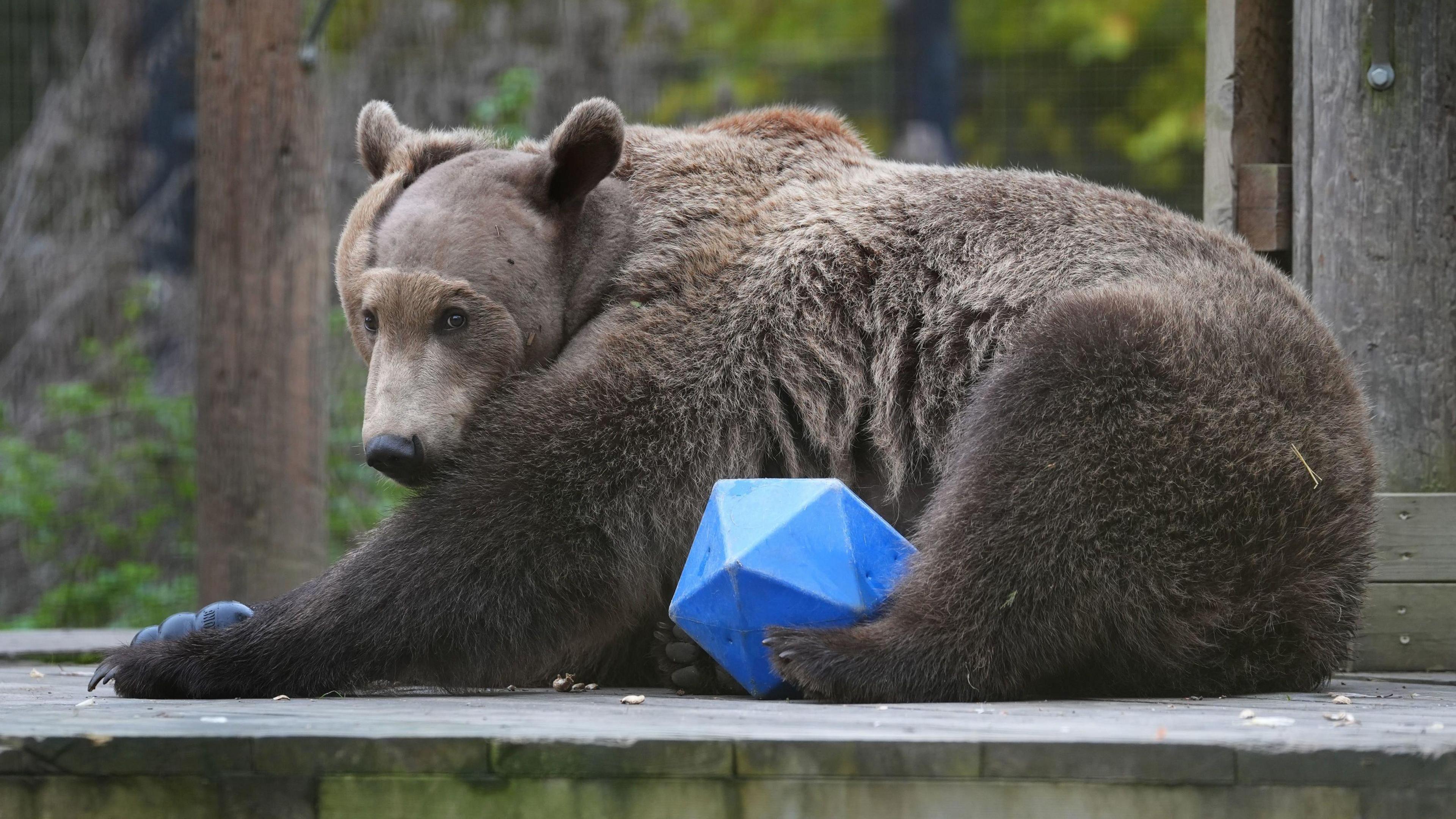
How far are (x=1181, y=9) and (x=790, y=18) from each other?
15.0 feet

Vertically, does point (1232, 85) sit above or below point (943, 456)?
above

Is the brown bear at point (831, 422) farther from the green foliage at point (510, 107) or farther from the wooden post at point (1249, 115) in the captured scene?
the green foliage at point (510, 107)

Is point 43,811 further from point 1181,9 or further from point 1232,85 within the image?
point 1181,9

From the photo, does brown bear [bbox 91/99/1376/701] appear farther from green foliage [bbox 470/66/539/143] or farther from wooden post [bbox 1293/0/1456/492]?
green foliage [bbox 470/66/539/143]

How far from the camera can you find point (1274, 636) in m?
3.78

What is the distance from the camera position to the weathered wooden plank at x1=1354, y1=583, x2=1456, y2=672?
478 centimetres

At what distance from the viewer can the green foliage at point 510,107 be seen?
8492 millimetres

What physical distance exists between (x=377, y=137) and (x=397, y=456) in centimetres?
122

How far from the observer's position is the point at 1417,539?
477cm

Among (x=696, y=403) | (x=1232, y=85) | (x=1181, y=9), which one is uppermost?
(x=1181, y=9)

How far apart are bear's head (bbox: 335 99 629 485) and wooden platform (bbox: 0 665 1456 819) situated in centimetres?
133

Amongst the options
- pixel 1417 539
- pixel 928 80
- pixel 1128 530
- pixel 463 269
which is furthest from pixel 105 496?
pixel 928 80

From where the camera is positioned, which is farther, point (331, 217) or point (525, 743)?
point (331, 217)

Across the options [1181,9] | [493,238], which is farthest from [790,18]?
[493,238]
